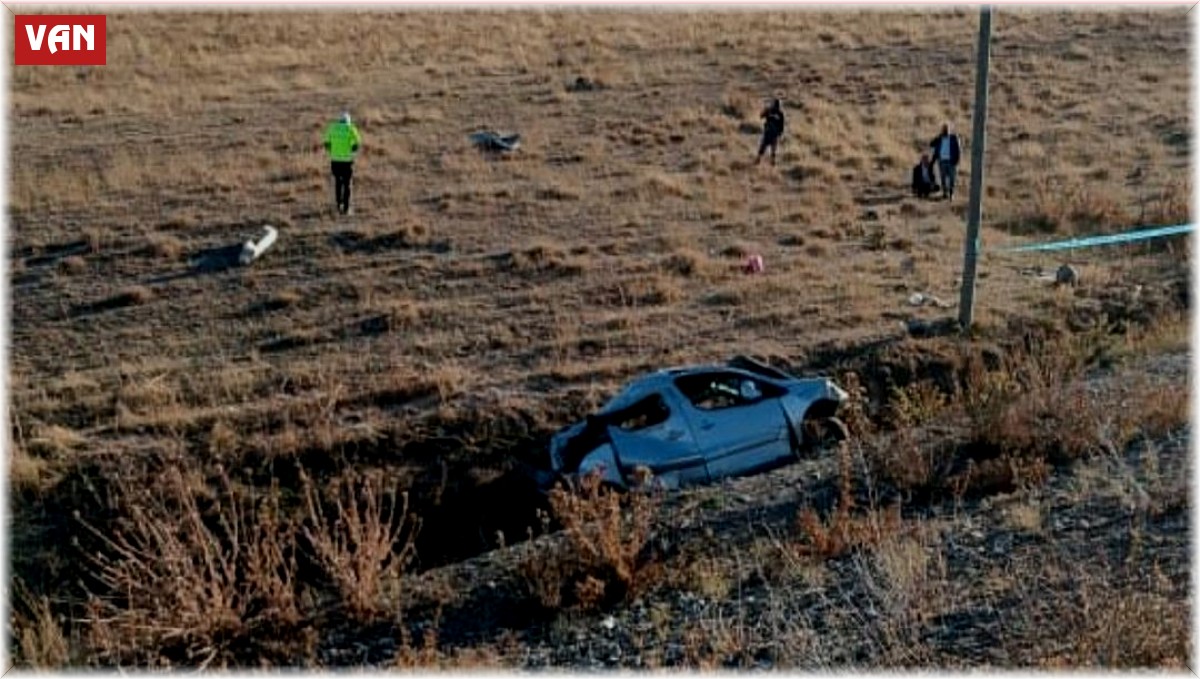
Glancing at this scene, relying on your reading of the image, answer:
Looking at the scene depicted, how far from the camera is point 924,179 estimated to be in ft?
76.0

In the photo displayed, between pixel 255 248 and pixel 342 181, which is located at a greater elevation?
pixel 342 181

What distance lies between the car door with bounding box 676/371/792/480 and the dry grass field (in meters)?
0.78

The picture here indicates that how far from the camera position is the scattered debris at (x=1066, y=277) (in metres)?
18.1

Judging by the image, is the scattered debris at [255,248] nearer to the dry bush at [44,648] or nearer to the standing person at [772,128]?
the standing person at [772,128]

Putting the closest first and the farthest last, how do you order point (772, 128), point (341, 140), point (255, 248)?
1. point (255, 248)
2. point (341, 140)
3. point (772, 128)

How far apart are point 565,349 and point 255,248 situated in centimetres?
585

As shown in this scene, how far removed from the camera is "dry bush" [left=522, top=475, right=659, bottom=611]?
25.0 ft

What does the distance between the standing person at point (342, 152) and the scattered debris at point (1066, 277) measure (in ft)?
31.4

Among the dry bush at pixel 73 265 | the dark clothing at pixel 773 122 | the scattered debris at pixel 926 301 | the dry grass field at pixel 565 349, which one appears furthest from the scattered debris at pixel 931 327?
the dry bush at pixel 73 265

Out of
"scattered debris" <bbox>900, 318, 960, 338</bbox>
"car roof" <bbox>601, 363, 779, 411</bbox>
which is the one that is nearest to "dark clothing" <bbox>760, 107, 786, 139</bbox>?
"scattered debris" <bbox>900, 318, 960, 338</bbox>

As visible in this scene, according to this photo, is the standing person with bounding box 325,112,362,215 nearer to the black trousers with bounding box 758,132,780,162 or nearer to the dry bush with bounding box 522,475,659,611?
the black trousers with bounding box 758,132,780,162

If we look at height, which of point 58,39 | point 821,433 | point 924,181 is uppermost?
point 58,39

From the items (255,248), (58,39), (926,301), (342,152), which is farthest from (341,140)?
(926,301)

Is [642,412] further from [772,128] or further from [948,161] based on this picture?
[772,128]
